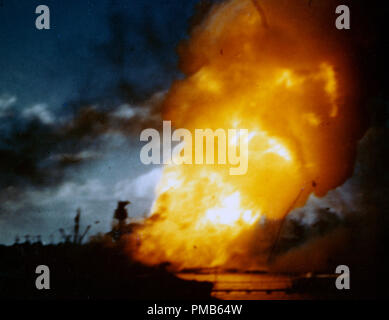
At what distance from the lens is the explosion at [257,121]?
30.8ft

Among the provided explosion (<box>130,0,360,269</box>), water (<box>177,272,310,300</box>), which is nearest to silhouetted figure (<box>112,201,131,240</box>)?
explosion (<box>130,0,360,269</box>)

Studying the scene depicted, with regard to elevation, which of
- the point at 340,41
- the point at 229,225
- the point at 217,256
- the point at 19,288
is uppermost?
the point at 340,41

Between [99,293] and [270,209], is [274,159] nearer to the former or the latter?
[270,209]

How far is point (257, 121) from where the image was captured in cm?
959

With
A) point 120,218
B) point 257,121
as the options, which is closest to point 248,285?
point 120,218

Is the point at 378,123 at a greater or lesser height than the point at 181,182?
greater

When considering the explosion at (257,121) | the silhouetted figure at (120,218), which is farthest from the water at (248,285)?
the silhouetted figure at (120,218)

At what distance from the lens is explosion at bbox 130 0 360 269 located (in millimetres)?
9383

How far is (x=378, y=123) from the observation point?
957cm

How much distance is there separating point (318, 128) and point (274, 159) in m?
1.33

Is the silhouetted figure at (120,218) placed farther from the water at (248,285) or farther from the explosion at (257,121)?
the water at (248,285)

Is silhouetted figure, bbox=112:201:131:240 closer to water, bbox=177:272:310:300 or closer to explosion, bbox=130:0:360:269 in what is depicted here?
explosion, bbox=130:0:360:269
